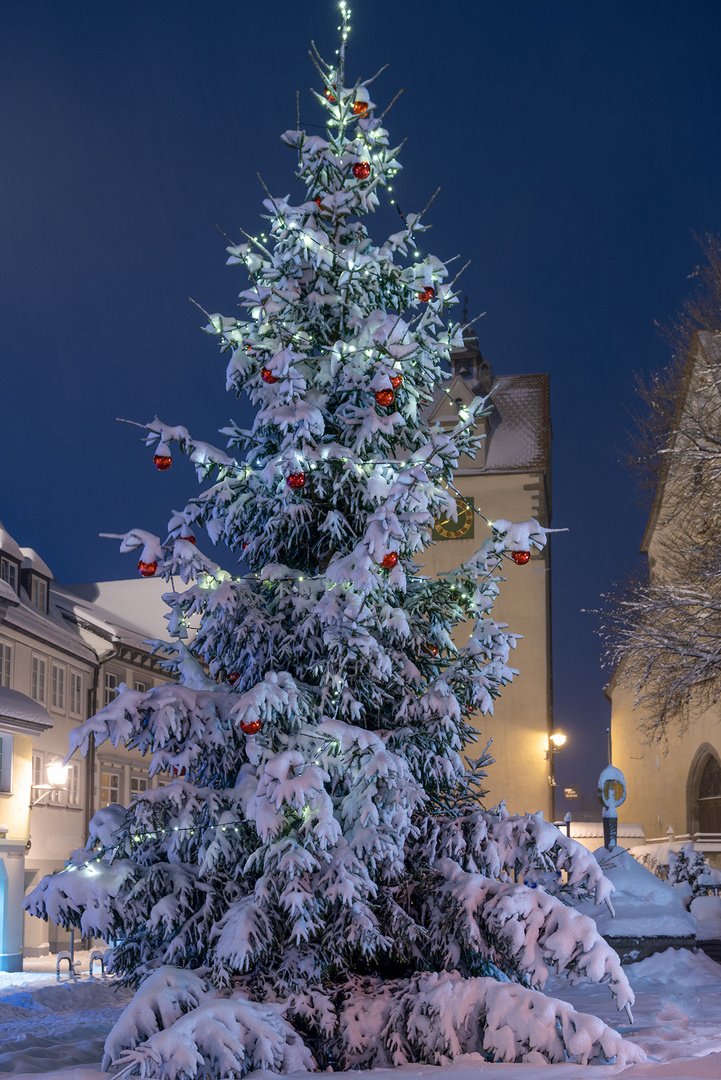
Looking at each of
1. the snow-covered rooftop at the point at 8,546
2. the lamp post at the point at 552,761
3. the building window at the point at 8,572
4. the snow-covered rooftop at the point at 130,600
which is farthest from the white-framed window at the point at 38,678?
the lamp post at the point at 552,761

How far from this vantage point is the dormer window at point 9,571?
29031 mm

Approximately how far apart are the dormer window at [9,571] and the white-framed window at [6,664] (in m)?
2.61

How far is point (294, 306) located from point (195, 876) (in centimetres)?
469

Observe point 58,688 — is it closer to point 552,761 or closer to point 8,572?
point 8,572

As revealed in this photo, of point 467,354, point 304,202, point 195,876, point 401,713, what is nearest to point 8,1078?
point 195,876

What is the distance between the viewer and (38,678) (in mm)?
29078

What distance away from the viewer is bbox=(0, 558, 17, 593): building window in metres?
29.0

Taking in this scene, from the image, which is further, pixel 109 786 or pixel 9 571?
pixel 109 786

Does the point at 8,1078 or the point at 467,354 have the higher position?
the point at 467,354

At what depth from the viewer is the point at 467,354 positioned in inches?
1560

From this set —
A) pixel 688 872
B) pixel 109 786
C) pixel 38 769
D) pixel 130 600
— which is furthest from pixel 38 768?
pixel 688 872

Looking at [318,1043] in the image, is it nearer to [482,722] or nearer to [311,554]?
[311,554]

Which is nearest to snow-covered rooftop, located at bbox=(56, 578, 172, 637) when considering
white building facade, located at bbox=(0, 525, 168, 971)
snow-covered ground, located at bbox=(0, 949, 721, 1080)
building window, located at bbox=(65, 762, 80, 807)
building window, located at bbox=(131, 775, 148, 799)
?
white building facade, located at bbox=(0, 525, 168, 971)

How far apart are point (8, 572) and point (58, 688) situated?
3.62 m
